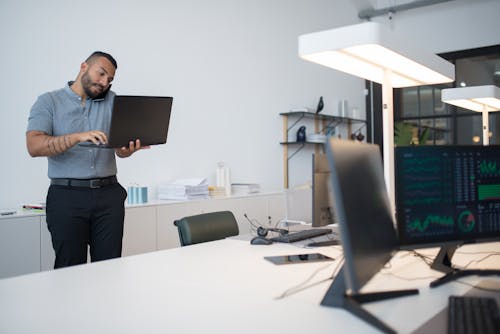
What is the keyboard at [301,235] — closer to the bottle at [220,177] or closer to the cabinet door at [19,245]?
the cabinet door at [19,245]

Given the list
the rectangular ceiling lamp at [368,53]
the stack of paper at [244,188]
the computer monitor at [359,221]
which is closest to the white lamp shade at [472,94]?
the rectangular ceiling lamp at [368,53]

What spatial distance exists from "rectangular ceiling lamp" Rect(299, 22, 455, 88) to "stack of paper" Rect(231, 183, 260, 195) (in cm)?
259

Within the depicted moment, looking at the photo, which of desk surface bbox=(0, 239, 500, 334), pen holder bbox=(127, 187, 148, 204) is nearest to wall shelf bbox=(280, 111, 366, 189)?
pen holder bbox=(127, 187, 148, 204)

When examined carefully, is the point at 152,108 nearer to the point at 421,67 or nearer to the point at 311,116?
the point at 421,67

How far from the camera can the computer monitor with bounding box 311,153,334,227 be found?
2.31m

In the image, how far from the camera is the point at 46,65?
10.8 feet

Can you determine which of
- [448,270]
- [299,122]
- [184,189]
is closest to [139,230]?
[184,189]

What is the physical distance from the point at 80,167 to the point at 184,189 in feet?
4.28

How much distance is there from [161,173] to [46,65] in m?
1.25

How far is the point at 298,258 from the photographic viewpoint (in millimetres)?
1972

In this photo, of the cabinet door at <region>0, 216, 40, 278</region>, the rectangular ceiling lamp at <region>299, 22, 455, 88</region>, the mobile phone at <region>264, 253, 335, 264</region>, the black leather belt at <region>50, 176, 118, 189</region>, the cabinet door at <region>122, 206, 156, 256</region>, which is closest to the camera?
the rectangular ceiling lamp at <region>299, 22, 455, 88</region>

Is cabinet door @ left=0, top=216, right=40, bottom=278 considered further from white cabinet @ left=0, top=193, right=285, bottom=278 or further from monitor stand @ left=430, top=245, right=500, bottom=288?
monitor stand @ left=430, top=245, right=500, bottom=288

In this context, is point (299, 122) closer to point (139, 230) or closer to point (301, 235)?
point (139, 230)

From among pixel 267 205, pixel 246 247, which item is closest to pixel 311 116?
pixel 267 205
